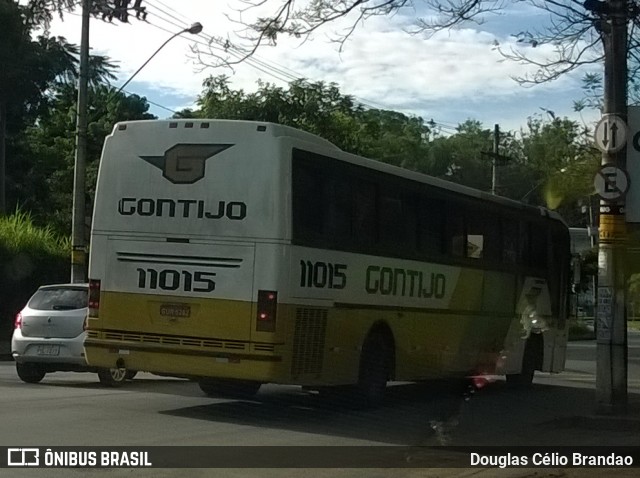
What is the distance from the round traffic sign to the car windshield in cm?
779

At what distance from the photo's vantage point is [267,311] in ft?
40.9

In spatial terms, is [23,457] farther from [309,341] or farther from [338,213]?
[338,213]

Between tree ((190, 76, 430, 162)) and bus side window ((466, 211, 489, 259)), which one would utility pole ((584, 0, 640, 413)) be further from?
tree ((190, 76, 430, 162))

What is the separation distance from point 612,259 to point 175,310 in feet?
18.1

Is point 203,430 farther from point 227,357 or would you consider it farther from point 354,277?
point 354,277

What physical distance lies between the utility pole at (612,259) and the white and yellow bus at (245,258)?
107 inches

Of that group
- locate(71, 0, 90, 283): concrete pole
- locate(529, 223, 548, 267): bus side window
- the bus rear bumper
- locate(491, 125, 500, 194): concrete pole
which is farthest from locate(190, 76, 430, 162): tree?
the bus rear bumper

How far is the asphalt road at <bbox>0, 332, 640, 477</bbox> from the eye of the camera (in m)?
11.2

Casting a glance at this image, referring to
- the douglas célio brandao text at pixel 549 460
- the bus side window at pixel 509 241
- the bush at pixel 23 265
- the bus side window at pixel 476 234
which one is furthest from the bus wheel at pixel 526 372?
the bush at pixel 23 265

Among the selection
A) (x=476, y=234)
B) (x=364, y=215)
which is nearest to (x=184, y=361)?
(x=364, y=215)

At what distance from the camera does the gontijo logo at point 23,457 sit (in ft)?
30.7

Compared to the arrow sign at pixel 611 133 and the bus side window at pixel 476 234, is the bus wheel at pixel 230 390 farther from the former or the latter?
the arrow sign at pixel 611 133

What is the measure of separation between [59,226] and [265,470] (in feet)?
115

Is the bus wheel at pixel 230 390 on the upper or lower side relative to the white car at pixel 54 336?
lower
